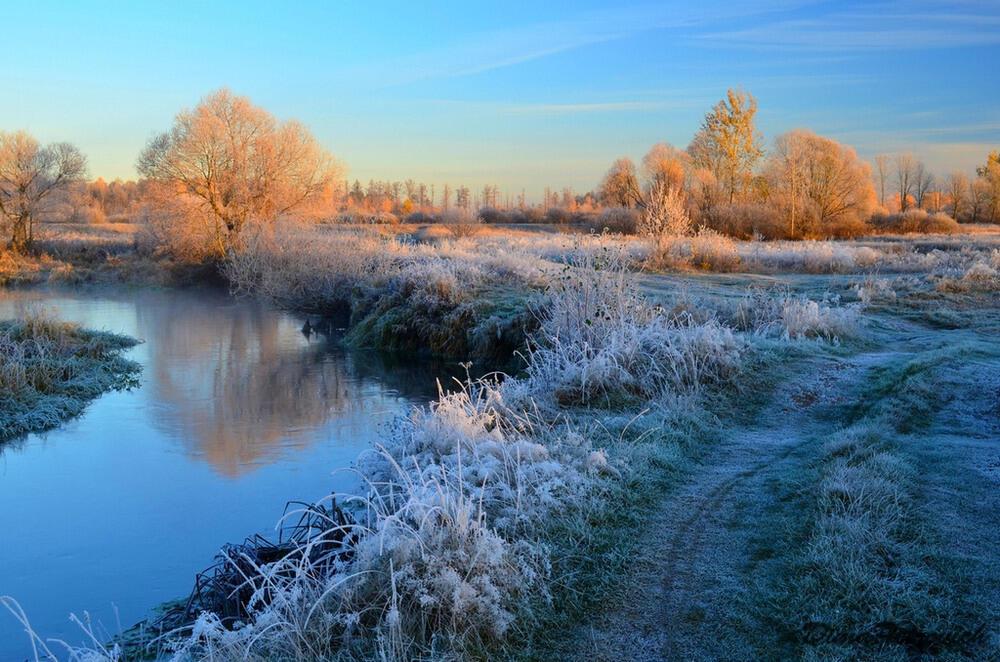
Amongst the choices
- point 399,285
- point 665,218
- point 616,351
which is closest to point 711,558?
point 616,351

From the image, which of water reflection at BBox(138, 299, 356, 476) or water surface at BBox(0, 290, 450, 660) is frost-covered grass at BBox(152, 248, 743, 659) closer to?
water surface at BBox(0, 290, 450, 660)

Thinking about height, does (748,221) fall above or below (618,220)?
below

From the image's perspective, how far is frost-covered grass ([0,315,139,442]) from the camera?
12.8 metres

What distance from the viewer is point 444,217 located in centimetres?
5559

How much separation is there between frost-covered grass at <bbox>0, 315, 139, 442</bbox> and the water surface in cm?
42

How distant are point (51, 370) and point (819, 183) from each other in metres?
44.7

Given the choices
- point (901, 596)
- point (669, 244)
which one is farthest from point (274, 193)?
point (901, 596)

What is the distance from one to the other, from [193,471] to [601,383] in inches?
215

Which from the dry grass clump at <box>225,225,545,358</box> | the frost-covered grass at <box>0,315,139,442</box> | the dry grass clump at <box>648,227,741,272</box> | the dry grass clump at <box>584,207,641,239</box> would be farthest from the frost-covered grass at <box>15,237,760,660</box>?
the dry grass clump at <box>584,207,641,239</box>

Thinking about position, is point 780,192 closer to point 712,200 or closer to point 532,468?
point 712,200

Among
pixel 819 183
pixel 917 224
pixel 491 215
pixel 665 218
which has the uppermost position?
pixel 819 183

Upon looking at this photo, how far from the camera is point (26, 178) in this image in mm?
42188

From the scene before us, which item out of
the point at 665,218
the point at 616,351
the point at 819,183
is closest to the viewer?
the point at 616,351

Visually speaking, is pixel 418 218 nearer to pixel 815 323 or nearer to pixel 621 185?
pixel 621 185
